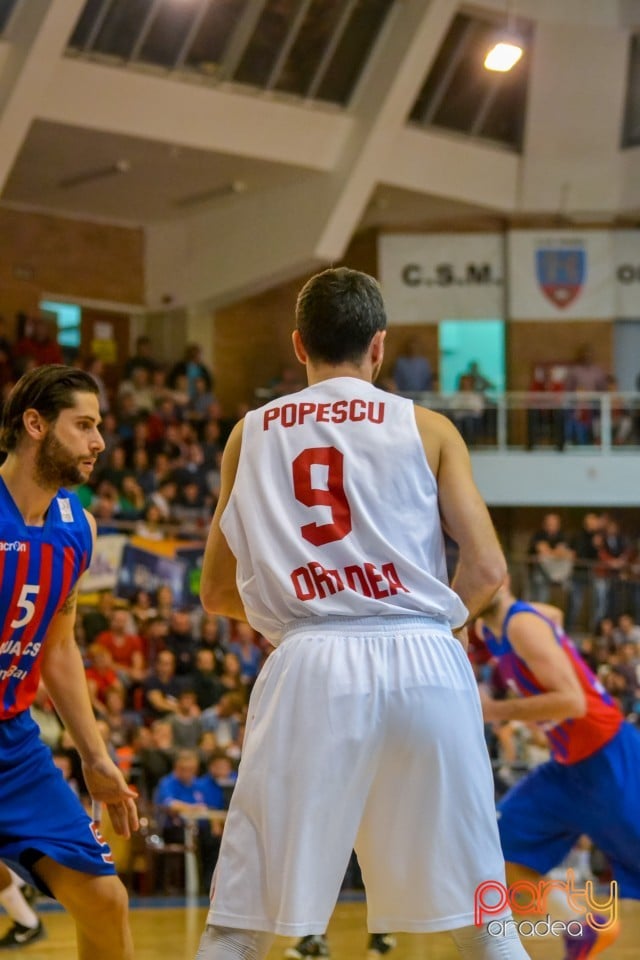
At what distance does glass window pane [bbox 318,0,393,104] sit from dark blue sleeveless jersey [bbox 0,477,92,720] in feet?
52.6

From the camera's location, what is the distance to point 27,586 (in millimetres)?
4180

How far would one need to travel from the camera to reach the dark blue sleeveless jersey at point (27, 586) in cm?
416

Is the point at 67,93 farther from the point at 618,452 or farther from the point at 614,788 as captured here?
the point at 614,788

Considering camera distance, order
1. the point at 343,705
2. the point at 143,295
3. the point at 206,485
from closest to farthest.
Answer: the point at 343,705 < the point at 206,485 < the point at 143,295

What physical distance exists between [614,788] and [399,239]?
60.4 ft

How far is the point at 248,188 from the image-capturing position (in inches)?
808

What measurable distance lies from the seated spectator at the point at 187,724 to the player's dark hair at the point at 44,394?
296 inches

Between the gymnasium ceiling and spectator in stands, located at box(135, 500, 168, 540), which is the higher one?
the gymnasium ceiling

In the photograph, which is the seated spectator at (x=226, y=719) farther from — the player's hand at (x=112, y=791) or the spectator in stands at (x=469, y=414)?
the spectator in stands at (x=469, y=414)

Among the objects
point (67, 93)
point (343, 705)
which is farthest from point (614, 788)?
point (67, 93)

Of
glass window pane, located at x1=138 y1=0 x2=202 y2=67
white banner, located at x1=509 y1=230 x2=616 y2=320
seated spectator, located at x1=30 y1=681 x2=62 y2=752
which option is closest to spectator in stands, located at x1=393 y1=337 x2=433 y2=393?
white banner, located at x1=509 y1=230 x2=616 y2=320

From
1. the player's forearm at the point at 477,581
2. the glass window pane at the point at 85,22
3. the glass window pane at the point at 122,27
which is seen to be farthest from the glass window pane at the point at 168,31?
the player's forearm at the point at 477,581

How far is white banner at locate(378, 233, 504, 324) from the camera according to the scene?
77.3 feet

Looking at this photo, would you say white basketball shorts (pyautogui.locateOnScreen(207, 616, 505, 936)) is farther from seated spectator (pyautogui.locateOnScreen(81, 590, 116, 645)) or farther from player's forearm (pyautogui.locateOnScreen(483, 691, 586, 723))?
seated spectator (pyautogui.locateOnScreen(81, 590, 116, 645))
